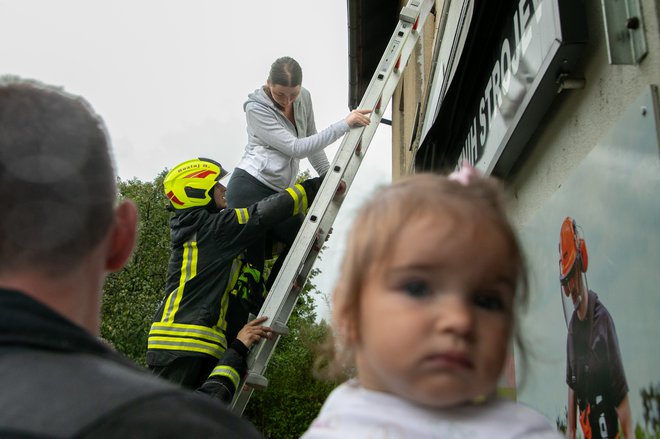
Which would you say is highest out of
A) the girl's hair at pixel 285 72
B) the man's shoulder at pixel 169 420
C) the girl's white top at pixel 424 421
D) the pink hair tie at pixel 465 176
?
the girl's hair at pixel 285 72

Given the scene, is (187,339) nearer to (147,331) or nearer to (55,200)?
(55,200)

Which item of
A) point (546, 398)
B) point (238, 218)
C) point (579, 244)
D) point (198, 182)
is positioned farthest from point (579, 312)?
point (198, 182)

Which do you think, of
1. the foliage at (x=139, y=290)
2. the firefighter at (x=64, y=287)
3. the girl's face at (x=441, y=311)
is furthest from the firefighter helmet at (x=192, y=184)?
the foliage at (x=139, y=290)

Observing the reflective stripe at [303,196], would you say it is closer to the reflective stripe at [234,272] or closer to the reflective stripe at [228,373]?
the reflective stripe at [234,272]

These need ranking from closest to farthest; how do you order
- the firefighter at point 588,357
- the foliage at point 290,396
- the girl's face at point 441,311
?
the girl's face at point 441,311 < the firefighter at point 588,357 < the foliage at point 290,396

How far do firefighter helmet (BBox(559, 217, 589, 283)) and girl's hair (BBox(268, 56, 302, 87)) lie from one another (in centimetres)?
226

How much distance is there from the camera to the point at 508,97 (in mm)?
2977

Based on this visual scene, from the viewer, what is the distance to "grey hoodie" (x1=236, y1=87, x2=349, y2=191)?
4.45m

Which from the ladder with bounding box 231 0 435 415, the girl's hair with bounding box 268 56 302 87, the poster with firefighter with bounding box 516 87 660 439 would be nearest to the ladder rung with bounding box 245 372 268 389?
the ladder with bounding box 231 0 435 415

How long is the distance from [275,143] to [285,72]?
1.42 ft

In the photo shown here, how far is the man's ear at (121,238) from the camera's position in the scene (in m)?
1.38

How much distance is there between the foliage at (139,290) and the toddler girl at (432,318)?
51.4 feet

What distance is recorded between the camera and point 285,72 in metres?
4.43

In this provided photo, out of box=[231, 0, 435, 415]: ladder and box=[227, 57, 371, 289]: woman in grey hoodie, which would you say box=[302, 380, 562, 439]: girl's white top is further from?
box=[227, 57, 371, 289]: woman in grey hoodie
